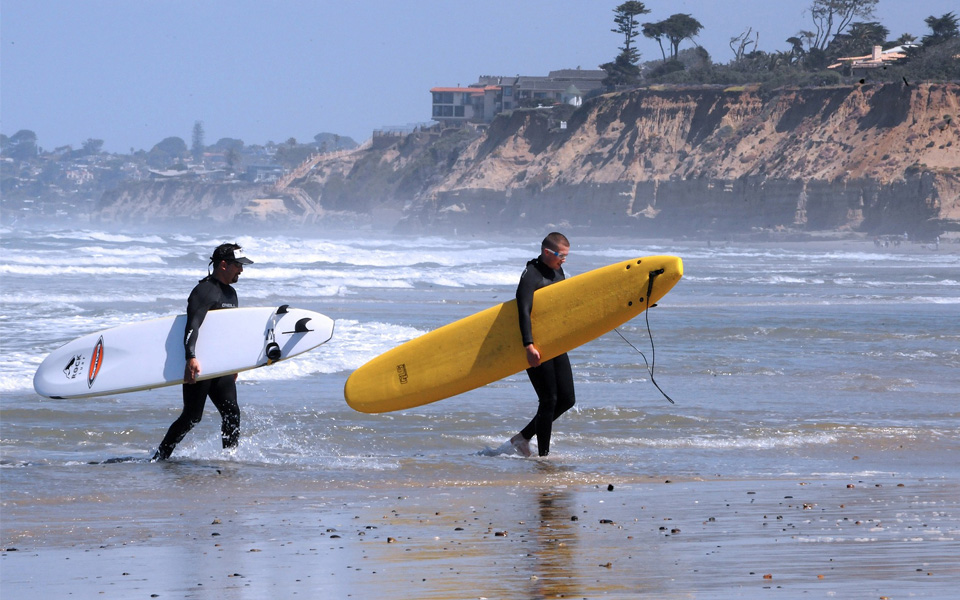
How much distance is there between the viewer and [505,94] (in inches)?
3920

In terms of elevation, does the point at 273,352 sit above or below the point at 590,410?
above

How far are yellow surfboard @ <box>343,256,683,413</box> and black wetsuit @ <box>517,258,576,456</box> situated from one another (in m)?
0.11

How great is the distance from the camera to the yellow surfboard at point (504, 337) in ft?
20.9

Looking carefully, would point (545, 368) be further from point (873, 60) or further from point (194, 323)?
point (873, 60)

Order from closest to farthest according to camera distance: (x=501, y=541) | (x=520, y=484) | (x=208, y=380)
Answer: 1. (x=501, y=541)
2. (x=520, y=484)
3. (x=208, y=380)

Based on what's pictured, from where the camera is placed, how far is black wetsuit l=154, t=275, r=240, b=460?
595cm

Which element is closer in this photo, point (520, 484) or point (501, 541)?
point (501, 541)

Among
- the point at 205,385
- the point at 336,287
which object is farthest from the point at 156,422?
the point at 336,287

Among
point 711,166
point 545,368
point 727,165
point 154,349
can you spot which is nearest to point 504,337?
point 545,368

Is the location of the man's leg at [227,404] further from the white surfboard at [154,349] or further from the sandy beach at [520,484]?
the white surfboard at [154,349]

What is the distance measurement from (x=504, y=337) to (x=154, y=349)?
84.0 inches

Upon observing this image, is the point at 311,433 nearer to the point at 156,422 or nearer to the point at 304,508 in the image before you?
the point at 156,422

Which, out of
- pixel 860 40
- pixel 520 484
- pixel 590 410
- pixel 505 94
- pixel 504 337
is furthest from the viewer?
pixel 505 94

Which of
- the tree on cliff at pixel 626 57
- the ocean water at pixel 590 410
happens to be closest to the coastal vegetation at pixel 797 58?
the tree on cliff at pixel 626 57
